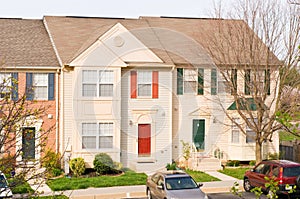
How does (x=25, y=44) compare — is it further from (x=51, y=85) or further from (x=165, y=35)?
(x=165, y=35)

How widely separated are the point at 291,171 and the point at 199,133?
31.6 feet

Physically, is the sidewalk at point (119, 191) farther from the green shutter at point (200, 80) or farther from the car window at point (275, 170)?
the green shutter at point (200, 80)

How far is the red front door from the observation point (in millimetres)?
26141

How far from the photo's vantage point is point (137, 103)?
85.2 ft

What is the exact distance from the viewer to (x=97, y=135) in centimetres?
2500

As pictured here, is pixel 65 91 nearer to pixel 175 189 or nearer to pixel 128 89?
pixel 128 89

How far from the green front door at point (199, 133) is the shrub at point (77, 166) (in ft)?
23.0

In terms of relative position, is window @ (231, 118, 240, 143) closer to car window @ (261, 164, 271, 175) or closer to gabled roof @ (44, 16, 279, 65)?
gabled roof @ (44, 16, 279, 65)

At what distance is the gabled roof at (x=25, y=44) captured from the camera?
25.5m

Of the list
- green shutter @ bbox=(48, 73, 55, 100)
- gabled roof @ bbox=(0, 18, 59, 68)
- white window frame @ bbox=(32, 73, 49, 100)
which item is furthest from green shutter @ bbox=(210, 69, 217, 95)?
white window frame @ bbox=(32, 73, 49, 100)

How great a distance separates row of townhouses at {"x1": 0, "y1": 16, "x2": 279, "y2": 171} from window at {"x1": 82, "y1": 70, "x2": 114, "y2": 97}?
0.05 meters

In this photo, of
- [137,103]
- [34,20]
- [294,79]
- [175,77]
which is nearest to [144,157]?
[137,103]

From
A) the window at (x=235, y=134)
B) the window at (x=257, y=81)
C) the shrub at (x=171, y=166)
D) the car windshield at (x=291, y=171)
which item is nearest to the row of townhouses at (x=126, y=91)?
the window at (x=235, y=134)

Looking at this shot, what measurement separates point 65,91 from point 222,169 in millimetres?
9477
